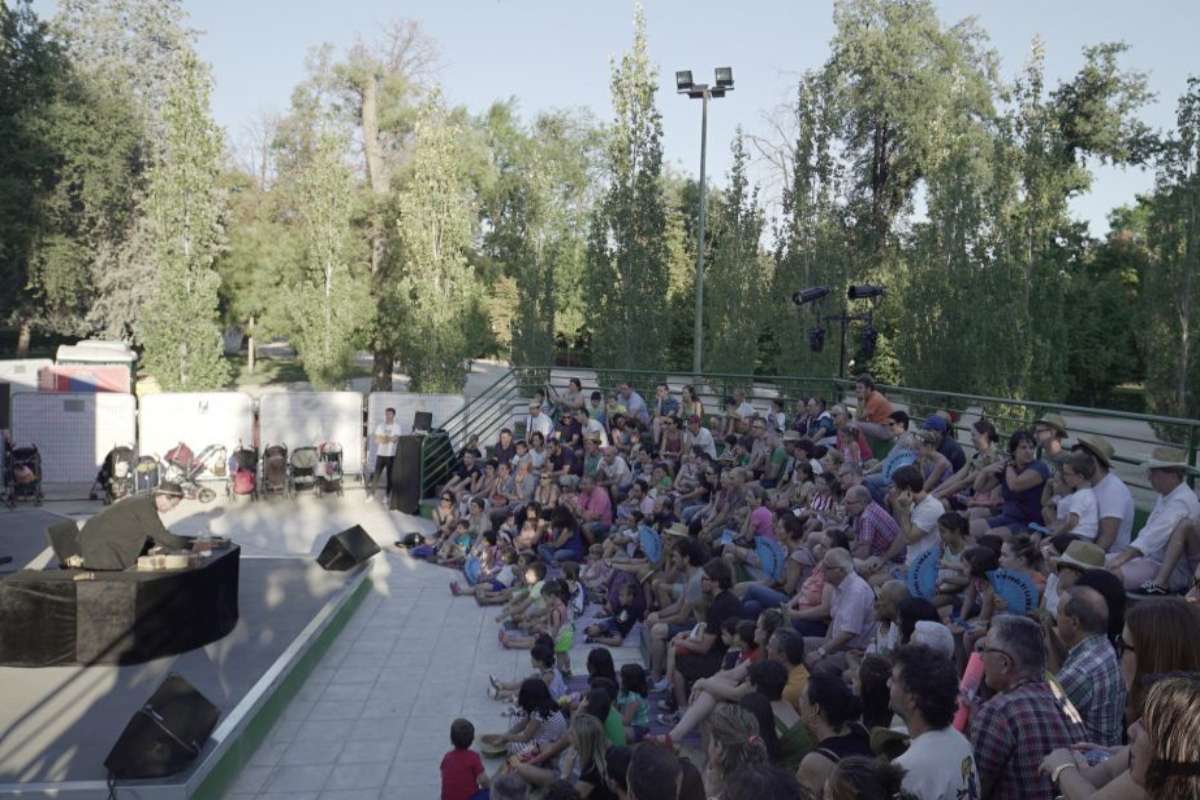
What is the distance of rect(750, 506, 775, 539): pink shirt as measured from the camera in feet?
32.0

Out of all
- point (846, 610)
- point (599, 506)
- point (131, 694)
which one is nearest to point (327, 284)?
point (599, 506)

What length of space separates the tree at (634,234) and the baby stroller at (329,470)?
806 cm

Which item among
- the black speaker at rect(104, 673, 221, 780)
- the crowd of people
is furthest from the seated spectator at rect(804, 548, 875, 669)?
the black speaker at rect(104, 673, 221, 780)

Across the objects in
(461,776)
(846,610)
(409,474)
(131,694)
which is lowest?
(131,694)

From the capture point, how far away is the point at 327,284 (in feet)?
92.2

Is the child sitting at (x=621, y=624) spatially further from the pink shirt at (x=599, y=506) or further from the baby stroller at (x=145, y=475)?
the baby stroller at (x=145, y=475)

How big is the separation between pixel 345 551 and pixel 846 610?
26.0 ft

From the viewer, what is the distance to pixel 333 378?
2797 centimetres

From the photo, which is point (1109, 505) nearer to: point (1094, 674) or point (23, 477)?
point (1094, 674)

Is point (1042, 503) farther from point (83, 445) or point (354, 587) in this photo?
point (83, 445)

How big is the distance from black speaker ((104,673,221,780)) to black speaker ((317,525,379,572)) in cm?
611

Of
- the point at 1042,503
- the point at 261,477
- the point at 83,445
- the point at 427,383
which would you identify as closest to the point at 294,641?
the point at 1042,503

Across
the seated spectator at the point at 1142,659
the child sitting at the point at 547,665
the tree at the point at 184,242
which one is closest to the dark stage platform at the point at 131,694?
the child sitting at the point at 547,665

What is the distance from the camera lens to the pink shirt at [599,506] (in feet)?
42.6
